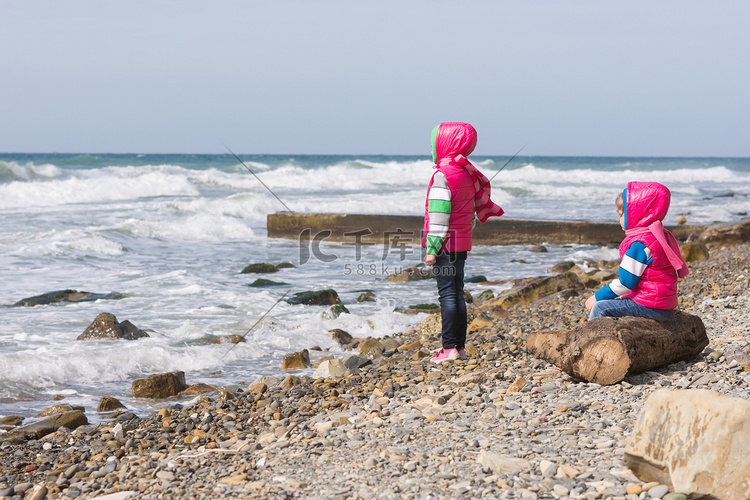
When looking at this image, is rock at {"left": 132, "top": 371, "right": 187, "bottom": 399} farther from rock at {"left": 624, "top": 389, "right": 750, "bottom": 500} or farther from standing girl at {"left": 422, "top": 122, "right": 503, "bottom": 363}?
rock at {"left": 624, "top": 389, "right": 750, "bottom": 500}

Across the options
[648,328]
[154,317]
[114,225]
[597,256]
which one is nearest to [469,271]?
[597,256]

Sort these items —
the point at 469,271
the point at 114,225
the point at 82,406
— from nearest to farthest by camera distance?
the point at 82,406 < the point at 469,271 < the point at 114,225

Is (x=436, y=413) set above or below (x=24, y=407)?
above

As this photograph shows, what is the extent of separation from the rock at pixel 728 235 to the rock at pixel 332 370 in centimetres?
975

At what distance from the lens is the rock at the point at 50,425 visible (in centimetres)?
407

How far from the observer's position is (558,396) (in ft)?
12.3

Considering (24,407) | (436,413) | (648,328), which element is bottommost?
(24,407)

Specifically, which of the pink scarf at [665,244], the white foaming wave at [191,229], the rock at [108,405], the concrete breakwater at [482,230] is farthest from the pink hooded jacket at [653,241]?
the white foaming wave at [191,229]

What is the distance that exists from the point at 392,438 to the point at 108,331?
4.07 m

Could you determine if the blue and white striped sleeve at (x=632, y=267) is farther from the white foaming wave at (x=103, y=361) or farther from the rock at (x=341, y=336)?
the white foaming wave at (x=103, y=361)

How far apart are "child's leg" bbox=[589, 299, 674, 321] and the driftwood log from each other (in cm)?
4

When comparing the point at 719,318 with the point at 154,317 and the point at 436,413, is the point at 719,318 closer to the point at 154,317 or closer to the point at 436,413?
the point at 436,413

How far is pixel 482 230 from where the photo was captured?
13938 millimetres

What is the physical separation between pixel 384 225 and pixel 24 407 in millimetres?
9666
